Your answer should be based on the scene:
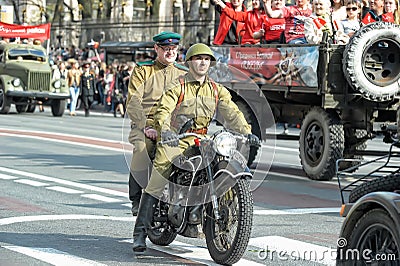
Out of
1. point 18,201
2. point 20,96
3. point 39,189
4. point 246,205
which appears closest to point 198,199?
point 246,205

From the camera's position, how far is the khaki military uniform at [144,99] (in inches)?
354

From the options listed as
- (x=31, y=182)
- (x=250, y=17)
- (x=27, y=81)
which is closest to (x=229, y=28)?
(x=250, y=17)

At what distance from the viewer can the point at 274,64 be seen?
51.6 feet

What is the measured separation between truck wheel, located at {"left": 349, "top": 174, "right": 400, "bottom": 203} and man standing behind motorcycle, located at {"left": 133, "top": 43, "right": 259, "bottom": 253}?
184cm

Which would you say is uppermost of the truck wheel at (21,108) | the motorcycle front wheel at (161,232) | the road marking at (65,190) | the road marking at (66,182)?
the motorcycle front wheel at (161,232)

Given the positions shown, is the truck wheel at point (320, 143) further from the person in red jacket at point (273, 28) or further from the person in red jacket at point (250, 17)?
the person in red jacket at point (250, 17)

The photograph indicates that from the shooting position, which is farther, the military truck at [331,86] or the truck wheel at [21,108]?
the truck wheel at [21,108]

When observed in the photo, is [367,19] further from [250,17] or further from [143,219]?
[143,219]

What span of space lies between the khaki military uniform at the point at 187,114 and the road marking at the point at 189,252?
0.57m

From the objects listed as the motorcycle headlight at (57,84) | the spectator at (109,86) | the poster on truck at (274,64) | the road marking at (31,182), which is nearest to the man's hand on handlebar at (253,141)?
the road marking at (31,182)

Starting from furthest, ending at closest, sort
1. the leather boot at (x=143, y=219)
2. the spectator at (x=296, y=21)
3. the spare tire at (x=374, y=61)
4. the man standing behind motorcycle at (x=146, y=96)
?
the spectator at (x=296, y=21), the spare tire at (x=374, y=61), the man standing behind motorcycle at (x=146, y=96), the leather boot at (x=143, y=219)

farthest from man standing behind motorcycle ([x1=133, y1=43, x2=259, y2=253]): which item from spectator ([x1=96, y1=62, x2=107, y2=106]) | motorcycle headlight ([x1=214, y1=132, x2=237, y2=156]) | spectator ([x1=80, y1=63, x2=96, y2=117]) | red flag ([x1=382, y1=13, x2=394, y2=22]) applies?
spectator ([x1=96, y1=62, x2=107, y2=106])

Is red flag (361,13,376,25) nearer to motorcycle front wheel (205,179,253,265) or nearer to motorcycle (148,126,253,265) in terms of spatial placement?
motorcycle (148,126,253,265)

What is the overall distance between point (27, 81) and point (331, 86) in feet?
66.2
